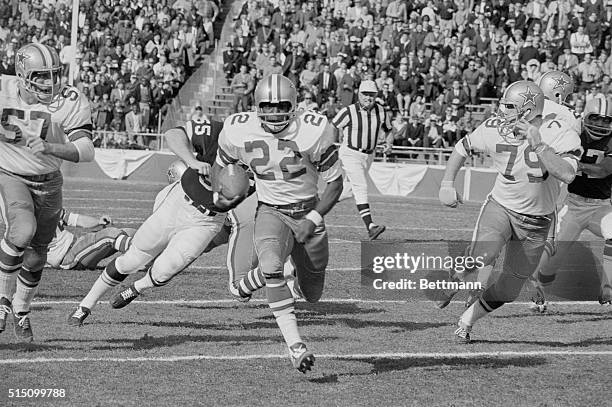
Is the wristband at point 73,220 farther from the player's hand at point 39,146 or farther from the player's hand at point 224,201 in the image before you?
the player's hand at point 39,146

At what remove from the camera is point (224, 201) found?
7.05 meters

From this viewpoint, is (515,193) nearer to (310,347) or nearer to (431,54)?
(310,347)

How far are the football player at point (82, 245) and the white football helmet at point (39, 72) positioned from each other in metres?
2.60

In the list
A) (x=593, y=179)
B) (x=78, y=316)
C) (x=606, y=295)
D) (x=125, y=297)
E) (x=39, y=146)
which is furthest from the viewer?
(x=593, y=179)

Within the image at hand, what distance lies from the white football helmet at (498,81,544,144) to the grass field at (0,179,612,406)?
4.83 feet

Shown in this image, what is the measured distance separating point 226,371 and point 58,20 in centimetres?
2277

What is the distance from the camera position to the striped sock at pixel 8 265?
6.85 metres

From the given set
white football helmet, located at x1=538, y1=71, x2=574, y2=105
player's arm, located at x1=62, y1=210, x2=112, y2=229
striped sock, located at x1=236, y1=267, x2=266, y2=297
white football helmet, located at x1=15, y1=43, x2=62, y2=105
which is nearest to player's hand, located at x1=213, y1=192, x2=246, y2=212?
striped sock, located at x1=236, y1=267, x2=266, y2=297

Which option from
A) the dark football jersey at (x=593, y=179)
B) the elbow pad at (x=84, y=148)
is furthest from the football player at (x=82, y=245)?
the dark football jersey at (x=593, y=179)

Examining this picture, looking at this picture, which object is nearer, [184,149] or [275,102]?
[275,102]

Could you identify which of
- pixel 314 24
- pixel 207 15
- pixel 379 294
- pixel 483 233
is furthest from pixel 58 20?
pixel 483 233

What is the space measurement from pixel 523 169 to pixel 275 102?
196 cm

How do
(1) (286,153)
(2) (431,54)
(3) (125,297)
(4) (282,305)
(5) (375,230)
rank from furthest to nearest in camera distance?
(2) (431,54), (5) (375,230), (3) (125,297), (1) (286,153), (4) (282,305)

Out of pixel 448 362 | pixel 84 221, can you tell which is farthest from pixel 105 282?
pixel 84 221
